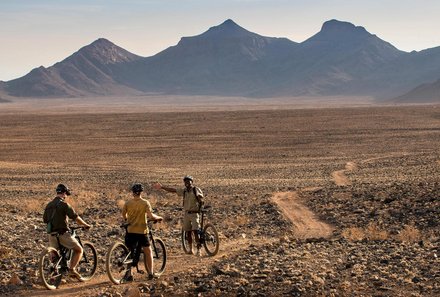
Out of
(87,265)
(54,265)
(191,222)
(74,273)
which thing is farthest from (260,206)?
(54,265)

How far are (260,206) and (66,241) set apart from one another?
13379 mm

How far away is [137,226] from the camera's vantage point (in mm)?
12312

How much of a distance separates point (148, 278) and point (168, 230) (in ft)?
22.5

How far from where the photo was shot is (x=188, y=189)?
47.6 ft

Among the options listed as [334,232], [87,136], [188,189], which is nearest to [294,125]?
[87,136]

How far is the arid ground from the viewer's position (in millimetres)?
12086

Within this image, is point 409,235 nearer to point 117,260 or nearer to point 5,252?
point 117,260

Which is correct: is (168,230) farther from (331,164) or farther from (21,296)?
(331,164)

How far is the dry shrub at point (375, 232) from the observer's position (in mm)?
17422

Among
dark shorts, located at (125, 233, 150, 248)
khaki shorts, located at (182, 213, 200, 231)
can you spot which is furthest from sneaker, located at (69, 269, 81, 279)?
khaki shorts, located at (182, 213, 200, 231)

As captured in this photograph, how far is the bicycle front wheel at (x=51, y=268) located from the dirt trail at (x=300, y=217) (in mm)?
8370

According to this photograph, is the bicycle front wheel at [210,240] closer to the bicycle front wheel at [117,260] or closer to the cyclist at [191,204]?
the cyclist at [191,204]

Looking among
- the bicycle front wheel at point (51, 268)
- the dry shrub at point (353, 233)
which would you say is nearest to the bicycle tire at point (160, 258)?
the bicycle front wheel at point (51, 268)

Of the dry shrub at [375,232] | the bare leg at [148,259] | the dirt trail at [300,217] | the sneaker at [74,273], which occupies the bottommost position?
the dirt trail at [300,217]
